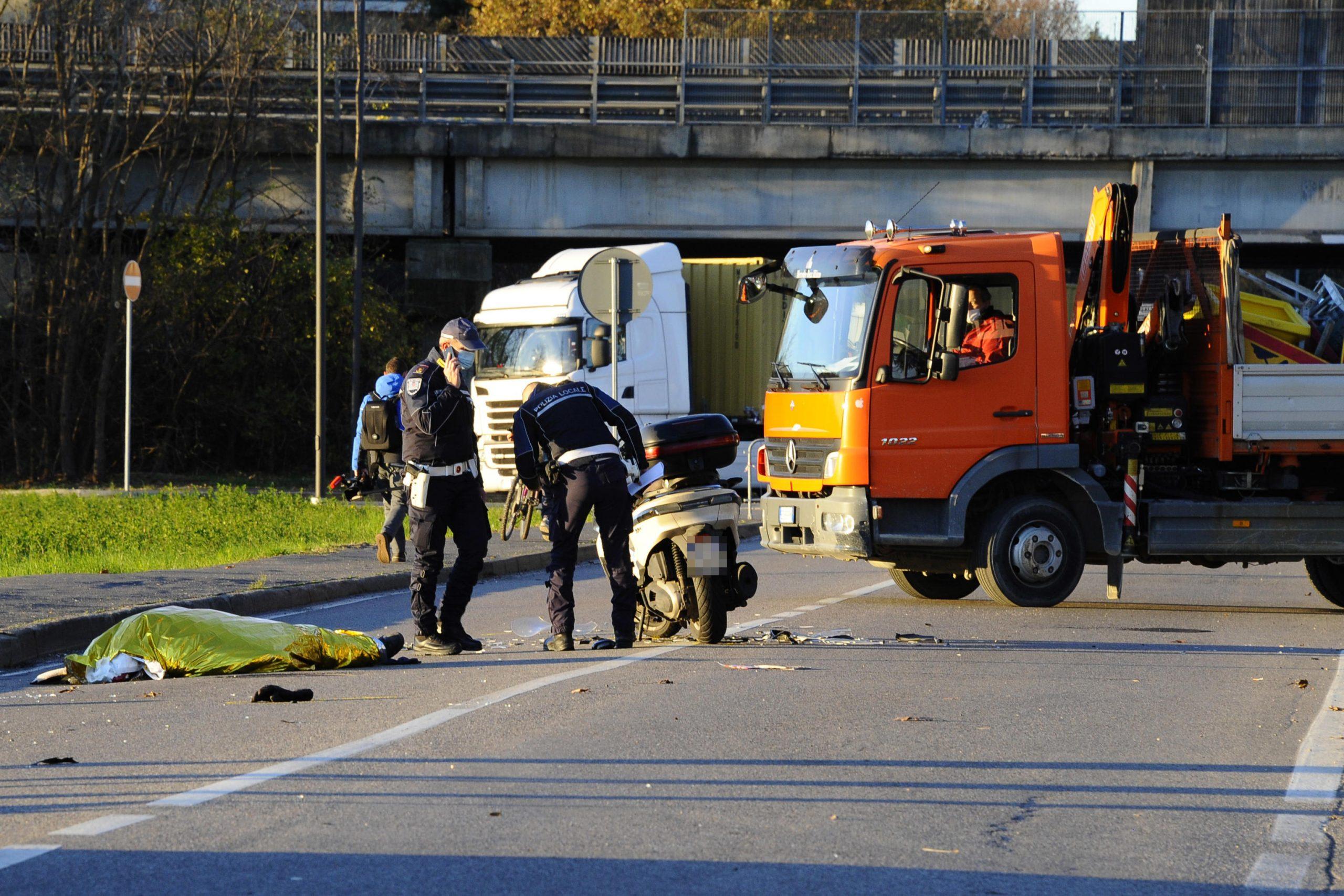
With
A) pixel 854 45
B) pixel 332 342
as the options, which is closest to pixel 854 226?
pixel 854 45

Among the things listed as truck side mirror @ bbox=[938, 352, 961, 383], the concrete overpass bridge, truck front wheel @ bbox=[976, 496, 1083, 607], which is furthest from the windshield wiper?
the concrete overpass bridge

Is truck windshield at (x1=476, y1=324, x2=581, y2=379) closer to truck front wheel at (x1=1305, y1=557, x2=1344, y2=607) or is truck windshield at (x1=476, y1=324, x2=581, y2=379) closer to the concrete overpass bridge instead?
the concrete overpass bridge

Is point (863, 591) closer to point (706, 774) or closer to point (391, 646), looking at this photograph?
point (391, 646)

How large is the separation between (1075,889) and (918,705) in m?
3.06

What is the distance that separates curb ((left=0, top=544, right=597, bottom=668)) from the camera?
991 centimetres

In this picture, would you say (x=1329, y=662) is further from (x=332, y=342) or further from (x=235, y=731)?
(x=332, y=342)

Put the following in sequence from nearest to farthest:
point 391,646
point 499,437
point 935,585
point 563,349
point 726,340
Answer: point 391,646
point 935,585
point 499,437
point 563,349
point 726,340

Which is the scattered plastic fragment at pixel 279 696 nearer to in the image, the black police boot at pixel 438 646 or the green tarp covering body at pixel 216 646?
the green tarp covering body at pixel 216 646

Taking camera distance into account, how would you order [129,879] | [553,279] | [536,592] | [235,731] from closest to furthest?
[129,879], [235,731], [536,592], [553,279]

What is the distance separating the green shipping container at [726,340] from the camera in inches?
997

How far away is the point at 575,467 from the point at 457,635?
1.30 meters

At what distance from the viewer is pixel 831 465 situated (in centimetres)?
1221

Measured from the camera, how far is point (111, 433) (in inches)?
1177

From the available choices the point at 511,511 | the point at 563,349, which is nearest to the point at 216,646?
the point at 511,511
